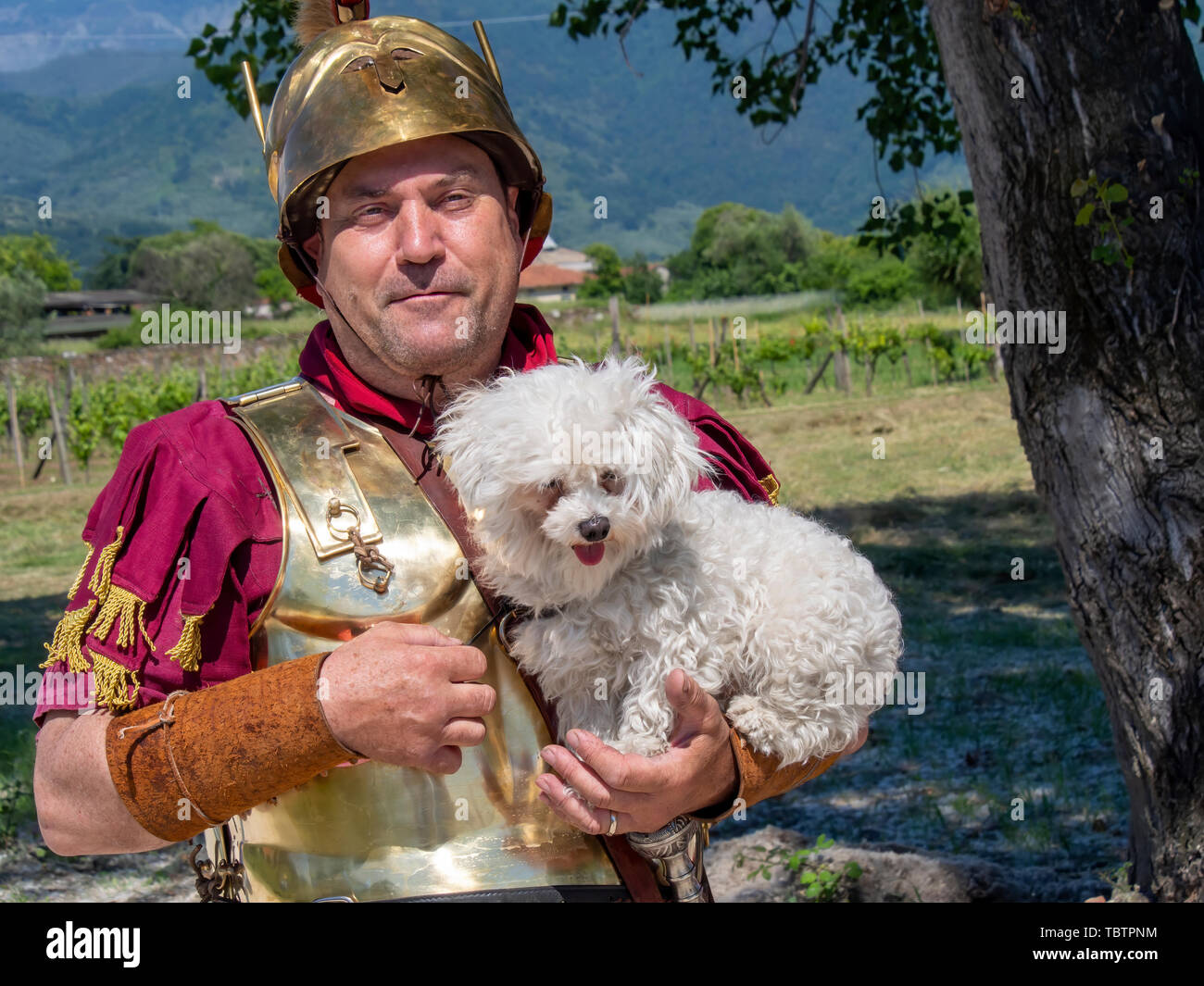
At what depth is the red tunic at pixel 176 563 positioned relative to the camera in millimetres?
2043

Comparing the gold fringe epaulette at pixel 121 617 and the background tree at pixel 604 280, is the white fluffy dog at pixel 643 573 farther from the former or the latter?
the background tree at pixel 604 280

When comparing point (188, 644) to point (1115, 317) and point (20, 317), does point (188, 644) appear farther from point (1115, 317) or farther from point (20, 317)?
point (20, 317)

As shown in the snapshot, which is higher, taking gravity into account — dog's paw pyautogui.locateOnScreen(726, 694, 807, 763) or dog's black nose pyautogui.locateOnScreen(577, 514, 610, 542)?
dog's black nose pyautogui.locateOnScreen(577, 514, 610, 542)

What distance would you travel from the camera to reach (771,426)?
20.2 m

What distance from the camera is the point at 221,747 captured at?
6.38 ft

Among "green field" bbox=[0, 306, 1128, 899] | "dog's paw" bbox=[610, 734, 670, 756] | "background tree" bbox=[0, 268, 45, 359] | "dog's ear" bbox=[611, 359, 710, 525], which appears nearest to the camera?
"dog's ear" bbox=[611, 359, 710, 525]

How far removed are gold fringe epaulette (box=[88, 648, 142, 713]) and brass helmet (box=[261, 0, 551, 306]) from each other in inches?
39.6

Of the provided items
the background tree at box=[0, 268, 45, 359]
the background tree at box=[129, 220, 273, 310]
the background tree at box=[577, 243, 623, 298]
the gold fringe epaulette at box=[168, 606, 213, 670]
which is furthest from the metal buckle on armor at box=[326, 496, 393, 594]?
the background tree at box=[577, 243, 623, 298]

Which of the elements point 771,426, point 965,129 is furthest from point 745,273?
point 965,129

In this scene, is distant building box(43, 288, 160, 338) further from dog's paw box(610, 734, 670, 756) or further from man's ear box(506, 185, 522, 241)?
dog's paw box(610, 734, 670, 756)

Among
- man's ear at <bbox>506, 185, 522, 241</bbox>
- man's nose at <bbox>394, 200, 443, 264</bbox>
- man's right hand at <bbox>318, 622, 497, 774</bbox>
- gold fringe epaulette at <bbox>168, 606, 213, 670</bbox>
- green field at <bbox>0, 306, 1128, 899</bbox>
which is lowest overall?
green field at <bbox>0, 306, 1128, 899</bbox>

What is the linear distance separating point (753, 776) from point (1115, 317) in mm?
2065

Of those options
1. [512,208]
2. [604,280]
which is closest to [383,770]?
[512,208]

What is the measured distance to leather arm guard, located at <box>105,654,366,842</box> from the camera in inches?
76.2
